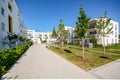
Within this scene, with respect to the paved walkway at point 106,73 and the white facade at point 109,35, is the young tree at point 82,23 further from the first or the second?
the white facade at point 109,35

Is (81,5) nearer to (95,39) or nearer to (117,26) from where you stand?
(95,39)

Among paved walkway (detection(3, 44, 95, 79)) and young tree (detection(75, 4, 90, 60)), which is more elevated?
young tree (detection(75, 4, 90, 60))

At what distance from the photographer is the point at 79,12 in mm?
15570

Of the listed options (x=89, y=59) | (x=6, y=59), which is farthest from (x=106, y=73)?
(x=6, y=59)

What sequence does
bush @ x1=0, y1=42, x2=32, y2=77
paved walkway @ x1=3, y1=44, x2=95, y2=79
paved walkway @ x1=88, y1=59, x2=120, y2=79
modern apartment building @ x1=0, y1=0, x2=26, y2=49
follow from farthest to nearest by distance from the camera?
modern apartment building @ x1=0, y1=0, x2=26, y2=49 < paved walkway @ x1=3, y1=44, x2=95, y2=79 < paved walkway @ x1=88, y1=59, x2=120, y2=79 < bush @ x1=0, y1=42, x2=32, y2=77

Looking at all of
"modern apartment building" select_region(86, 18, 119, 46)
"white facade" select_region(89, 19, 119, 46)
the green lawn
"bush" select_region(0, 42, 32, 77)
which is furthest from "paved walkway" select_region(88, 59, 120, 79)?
"white facade" select_region(89, 19, 119, 46)

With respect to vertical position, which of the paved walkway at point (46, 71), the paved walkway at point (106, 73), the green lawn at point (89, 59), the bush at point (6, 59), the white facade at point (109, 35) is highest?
the white facade at point (109, 35)

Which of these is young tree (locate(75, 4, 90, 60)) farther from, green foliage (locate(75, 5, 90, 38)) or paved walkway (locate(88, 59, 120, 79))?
paved walkway (locate(88, 59, 120, 79))

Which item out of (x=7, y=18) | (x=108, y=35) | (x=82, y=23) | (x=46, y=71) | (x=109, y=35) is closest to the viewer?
(x=46, y=71)

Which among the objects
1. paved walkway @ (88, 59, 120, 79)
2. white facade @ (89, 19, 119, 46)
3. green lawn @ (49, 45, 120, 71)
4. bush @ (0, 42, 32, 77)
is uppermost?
white facade @ (89, 19, 119, 46)

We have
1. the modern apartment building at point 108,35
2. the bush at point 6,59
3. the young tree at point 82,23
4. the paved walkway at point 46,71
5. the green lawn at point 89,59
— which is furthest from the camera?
the modern apartment building at point 108,35

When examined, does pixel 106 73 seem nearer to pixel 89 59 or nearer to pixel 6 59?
pixel 89 59

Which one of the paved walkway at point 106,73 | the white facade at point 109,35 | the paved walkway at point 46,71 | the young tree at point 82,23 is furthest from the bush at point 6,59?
the white facade at point 109,35

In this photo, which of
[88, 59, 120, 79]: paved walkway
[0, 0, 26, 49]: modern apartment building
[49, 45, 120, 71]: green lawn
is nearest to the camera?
[88, 59, 120, 79]: paved walkway
